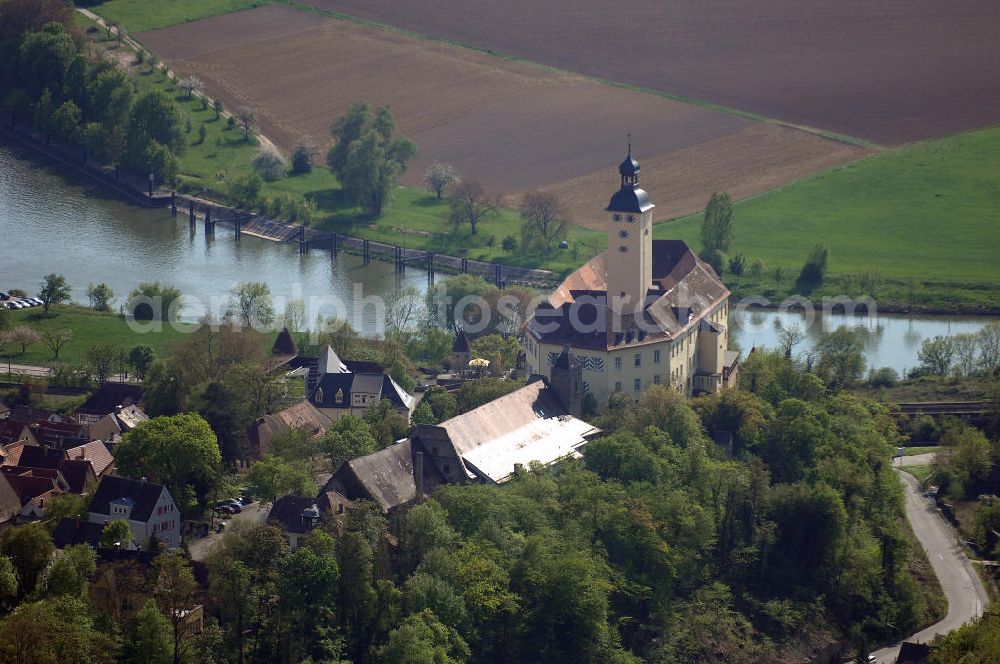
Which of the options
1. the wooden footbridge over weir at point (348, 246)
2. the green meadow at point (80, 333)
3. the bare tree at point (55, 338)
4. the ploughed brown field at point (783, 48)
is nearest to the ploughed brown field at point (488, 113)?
the ploughed brown field at point (783, 48)

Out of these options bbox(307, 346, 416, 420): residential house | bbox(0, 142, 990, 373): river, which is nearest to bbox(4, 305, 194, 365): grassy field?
bbox(0, 142, 990, 373): river

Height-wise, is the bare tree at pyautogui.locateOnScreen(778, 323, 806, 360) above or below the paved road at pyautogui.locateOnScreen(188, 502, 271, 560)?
above

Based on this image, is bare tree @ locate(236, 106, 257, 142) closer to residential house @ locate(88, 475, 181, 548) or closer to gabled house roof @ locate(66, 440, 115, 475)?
gabled house roof @ locate(66, 440, 115, 475)

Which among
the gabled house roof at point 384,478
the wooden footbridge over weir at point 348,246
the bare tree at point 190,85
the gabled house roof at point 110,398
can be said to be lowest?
the gabled house roof at point 384,478

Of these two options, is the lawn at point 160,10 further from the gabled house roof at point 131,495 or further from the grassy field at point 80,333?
the gabled house roof at point 131,495

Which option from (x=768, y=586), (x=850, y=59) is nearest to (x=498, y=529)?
(x=768, y=586)

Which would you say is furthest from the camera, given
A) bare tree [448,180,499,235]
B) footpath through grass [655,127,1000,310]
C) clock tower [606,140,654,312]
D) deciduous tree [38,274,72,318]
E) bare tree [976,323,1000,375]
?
bare tree [448,180,499,235]

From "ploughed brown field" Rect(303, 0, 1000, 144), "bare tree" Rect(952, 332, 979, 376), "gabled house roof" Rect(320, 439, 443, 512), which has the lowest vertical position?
"gabled house roof" Rect(320, 439, 443, 512)
